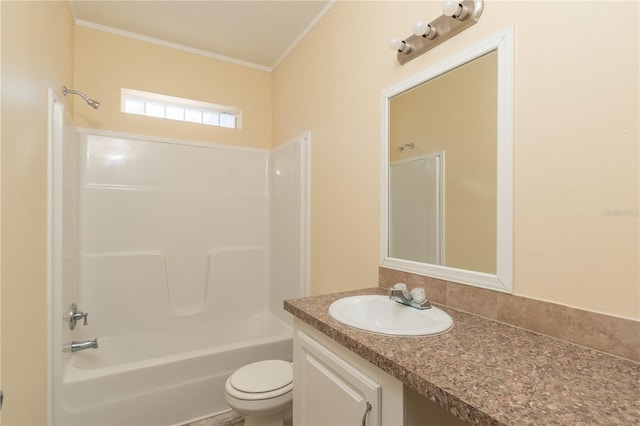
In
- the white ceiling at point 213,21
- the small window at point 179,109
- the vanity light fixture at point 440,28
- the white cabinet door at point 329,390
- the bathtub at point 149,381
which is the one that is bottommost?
the bathtub at point 149,381

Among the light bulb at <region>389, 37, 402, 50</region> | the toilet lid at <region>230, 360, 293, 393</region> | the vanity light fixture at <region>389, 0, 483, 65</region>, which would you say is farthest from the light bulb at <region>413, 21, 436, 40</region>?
the toilet lid at <region>230, 360, 293, 393</region>

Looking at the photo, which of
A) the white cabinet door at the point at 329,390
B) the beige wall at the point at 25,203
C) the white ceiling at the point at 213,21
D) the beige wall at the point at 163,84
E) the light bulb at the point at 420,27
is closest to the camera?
the white cabinet door at the point at 329,390

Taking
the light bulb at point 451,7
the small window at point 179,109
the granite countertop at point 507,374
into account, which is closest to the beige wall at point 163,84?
the small window at point 179,109

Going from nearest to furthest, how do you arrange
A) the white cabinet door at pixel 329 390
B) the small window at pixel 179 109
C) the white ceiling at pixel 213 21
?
1. the white cabinet door at pixel 329 390
2. the white ceiling at pixel 213 21
3. the small window at pixel 179 109

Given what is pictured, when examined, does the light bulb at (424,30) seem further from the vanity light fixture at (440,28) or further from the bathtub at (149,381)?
the bathtub at (149,381)

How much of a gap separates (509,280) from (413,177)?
1.99 feet

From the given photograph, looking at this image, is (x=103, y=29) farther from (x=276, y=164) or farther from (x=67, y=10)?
(x=276, y=164)

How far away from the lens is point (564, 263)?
37.0 inches

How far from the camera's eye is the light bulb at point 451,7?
3.93 feet

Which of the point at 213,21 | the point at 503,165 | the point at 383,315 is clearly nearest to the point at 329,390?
the point at 383,315

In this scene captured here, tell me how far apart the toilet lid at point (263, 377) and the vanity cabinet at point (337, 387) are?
1.11 ft

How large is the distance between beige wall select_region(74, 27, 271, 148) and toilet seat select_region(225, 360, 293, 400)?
75.2 inches

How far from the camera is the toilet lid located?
1.61 meters

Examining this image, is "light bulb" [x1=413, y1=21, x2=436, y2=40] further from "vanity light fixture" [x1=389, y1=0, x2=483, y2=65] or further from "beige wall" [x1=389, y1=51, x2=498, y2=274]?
"beige wall" [x1=389, y1=51, x2=498, y2=274]
